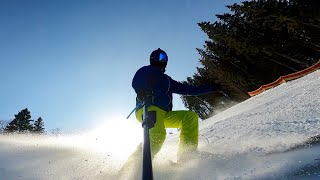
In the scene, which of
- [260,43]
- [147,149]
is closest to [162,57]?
[147,149]

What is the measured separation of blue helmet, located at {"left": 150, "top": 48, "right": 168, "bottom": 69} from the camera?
515 centimetres

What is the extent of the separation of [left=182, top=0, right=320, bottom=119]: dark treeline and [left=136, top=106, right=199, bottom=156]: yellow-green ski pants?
13.6m

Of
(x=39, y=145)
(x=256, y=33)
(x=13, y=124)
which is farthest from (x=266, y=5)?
(x=13, y=124)

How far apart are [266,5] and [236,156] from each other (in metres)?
18.2

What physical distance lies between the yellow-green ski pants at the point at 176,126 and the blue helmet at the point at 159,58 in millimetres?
722

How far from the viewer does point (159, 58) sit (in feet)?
16.9

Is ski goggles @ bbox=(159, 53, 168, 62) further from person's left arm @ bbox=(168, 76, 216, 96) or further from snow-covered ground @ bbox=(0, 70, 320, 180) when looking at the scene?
snow-covered ground @ bbox=(0, 70, 320, 180)

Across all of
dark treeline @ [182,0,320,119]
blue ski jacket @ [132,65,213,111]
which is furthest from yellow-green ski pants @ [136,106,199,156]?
dark treeline @ [182,0,320,119]

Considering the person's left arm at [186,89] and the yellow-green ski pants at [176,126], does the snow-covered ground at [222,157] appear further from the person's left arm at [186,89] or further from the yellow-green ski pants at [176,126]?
the person's left arm at [186,89]

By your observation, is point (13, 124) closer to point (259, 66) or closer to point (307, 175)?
point (259, 66)

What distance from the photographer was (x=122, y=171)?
4.39m

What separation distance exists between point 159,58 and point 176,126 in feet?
3.53

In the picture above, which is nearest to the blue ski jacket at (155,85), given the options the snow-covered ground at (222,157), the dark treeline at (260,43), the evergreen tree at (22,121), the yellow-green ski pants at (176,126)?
the yellow-green ski pants at (176,126)

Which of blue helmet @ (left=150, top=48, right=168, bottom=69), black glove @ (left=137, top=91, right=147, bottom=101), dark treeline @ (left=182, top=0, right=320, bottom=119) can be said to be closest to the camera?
black glove @ (left=137, top=91, right=147, bottom=101)
